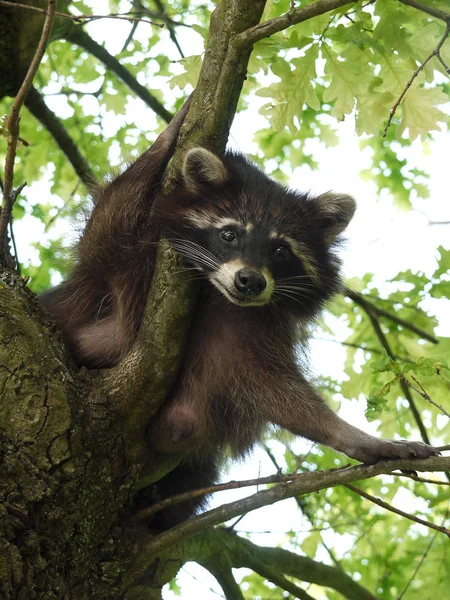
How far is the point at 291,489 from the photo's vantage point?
108 inches

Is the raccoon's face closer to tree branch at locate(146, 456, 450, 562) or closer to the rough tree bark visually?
the rough tree bark

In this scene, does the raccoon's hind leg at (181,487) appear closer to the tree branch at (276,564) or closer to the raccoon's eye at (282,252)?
the tree branch at (276,564)

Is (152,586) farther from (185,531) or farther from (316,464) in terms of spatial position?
(316,464)

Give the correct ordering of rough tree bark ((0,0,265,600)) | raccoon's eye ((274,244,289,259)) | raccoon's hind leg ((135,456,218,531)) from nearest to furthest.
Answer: rough tree bark ((0,0,265,600)) → raccoon's hind leg ((135,456,218,531)) → raccoon's eye ((274,244,289,259))

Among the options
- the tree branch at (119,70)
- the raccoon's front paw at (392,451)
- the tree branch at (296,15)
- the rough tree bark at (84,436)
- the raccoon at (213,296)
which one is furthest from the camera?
the tree branch at (119,70)

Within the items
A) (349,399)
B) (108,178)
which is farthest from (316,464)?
(108,178)

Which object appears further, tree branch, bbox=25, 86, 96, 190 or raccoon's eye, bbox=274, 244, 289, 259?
tree branch, bbox=25, 86, 96, 190

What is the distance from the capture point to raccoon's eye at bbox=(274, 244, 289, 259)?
370cm

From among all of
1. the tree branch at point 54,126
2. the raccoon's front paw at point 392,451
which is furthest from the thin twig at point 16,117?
the tree branch at point 54,126

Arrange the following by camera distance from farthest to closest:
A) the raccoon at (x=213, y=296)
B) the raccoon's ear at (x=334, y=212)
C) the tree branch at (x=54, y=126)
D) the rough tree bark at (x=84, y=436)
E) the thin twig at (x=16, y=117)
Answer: the tree branch at (x=54, y=126), the raccoon's ear at (x=334, y=212), the raccoon at (x=213, y=296), the thin twig at (x=16, y=117), the rough tree bark at (x=84, y=436)

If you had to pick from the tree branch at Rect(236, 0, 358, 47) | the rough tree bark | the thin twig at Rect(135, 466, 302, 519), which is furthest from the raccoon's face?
the thin twig at Rect(135, 466, 302, 519)

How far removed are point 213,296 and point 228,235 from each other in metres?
0.31

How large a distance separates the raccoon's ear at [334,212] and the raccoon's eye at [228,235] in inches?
23.3

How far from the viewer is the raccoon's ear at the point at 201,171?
3.26m
